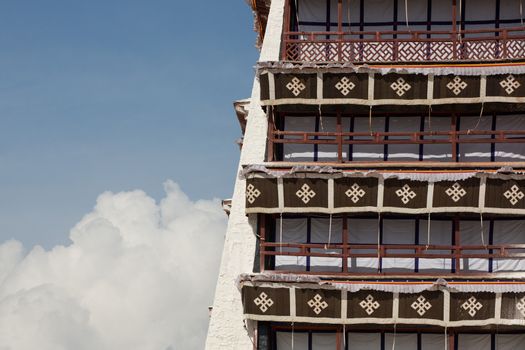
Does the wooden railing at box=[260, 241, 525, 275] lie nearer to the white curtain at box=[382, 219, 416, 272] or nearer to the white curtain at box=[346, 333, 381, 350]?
the white curtain at box=[382, 219, 416, 272]

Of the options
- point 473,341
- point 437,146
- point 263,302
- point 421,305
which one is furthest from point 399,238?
point 263,302

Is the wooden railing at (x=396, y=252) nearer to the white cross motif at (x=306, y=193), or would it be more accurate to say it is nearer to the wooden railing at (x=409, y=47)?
the white cross motif at (x=306, y=193)

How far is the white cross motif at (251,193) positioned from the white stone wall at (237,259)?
1692 mm

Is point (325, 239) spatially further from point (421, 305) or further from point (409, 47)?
point (409, 47)

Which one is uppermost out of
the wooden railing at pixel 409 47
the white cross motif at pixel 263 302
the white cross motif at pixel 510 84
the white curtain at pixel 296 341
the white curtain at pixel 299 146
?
the wooden railing at pixel 409 47

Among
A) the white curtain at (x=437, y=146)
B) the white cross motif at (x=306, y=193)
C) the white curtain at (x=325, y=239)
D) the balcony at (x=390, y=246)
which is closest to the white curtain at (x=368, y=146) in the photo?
the white curtain at (x=437, y=146)

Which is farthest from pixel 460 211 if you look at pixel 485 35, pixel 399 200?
pixel 485 35

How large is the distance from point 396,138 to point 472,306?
6.85 meters

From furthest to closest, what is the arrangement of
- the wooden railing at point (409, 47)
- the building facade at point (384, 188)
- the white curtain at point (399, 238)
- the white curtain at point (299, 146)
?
the white curtain at point (299, 146), the wooden railing at point (409, 47), the white curtain at point (399, 238), the building facade at point (384, 188)

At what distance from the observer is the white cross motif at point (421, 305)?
119 ft

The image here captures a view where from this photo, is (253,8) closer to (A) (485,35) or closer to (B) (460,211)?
(A) (485,35)

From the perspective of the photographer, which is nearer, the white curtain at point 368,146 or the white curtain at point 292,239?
the white curtain at point 292,239

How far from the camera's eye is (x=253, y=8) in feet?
150

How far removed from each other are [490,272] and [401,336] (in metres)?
3.82
